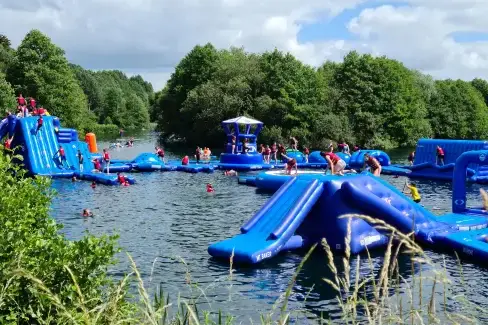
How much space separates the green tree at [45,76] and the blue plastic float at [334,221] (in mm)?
41292

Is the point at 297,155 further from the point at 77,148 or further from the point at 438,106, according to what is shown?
the point at 438,106

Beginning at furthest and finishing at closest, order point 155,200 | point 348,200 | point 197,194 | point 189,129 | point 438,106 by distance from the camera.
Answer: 1. point 438,106
2. point 189,129
3. point 197,194
4. point 155,200
5. point 348,200

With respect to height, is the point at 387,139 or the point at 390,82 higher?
the point at 390,82

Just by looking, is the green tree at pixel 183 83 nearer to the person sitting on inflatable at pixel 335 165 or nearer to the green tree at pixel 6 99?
the green tree at pixel 6 99

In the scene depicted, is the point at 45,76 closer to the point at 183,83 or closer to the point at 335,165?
the point at 183,83

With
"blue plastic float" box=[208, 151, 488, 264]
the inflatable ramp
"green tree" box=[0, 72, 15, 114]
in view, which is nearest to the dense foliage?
the inflatable ramp

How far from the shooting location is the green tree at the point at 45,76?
171 ft

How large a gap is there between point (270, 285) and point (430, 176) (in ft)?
68.3

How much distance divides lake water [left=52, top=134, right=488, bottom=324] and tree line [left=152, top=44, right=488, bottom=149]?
23971 millimetres

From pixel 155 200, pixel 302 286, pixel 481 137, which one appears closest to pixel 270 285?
pixel 302 286

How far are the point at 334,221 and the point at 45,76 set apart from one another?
143ft

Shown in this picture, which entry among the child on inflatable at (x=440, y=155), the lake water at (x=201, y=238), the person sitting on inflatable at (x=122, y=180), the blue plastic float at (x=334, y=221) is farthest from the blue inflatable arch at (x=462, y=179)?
the person sitting on inflatable at (x=122, y=180)

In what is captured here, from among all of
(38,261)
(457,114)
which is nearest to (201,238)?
(38,261)

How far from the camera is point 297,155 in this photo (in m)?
36.6
